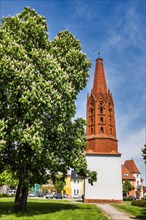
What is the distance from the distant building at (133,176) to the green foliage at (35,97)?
76.7 m

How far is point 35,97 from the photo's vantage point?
17.6 metres

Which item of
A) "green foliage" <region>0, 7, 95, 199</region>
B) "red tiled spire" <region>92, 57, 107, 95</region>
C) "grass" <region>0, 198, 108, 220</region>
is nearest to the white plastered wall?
"red tiled spire" <region>92, 57, 107, 95</region>

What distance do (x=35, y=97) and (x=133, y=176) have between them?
296ft

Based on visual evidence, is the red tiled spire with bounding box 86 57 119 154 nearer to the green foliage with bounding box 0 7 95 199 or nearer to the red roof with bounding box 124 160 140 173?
the green foliage with bounding box 0 7 95 199

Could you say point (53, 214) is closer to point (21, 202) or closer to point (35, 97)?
point (21, 202)

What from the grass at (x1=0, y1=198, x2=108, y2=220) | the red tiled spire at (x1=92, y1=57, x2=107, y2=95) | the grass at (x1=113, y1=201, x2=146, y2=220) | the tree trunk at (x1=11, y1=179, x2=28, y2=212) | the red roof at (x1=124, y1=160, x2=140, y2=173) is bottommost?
the grass at (x1=113, y1=201, x2=146, y2=220)

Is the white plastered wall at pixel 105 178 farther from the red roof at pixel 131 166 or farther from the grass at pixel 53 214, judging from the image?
the red roof at pixel 131 166

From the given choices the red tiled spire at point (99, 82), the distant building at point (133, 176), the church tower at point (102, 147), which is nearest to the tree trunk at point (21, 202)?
the church tower at point (102, 147)

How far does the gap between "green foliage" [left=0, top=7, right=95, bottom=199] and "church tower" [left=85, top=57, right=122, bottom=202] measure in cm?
2704

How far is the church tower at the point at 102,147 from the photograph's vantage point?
1928 inches

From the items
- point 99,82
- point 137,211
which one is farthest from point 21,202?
point 99,82

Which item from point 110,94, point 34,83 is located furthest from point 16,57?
point 110,94

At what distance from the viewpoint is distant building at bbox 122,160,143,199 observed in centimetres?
9494

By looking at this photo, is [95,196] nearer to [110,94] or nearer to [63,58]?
[110,94]
